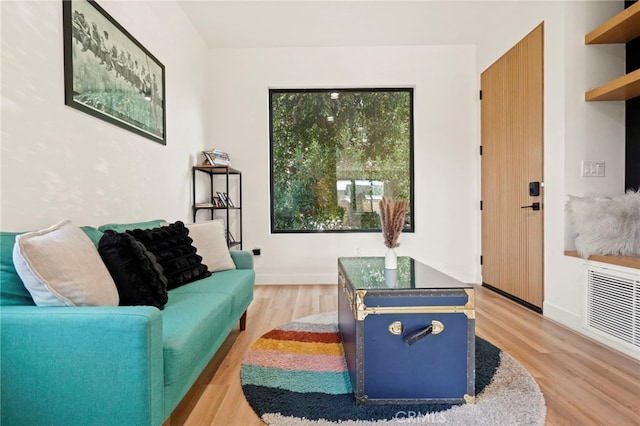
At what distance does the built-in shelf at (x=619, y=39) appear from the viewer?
2.10m

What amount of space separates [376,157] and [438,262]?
156cm

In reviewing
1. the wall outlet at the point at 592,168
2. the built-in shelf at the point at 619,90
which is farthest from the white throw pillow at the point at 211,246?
the built-in shelf at the point at 619,90

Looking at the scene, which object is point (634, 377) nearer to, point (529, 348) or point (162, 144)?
point (529, 348)

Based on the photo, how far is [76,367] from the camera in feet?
3.37

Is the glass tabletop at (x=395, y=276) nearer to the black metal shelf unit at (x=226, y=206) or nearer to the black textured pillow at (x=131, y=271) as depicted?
the black textured pillow at (x=131, y=271)

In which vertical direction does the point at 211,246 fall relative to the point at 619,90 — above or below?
below

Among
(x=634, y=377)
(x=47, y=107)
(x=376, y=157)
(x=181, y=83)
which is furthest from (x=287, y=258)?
(x=634, y=377)

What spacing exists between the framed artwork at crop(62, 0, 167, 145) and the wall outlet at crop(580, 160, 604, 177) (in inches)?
138

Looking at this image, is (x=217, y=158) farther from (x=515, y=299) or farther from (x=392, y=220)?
(x=515, y=299)

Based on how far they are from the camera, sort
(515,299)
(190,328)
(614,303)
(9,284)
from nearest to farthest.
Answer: (9,284) < (190,328) < (614,303) < (515,299)

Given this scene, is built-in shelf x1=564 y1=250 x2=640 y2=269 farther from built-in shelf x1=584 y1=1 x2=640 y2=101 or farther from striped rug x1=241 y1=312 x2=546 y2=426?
built-in shelf x1=584 y1=1 x2=640 y2=101

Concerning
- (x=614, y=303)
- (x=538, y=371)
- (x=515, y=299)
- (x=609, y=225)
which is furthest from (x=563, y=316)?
(x=538, y=371)

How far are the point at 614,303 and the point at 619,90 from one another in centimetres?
→ 150

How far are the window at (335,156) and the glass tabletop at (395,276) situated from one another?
6.37ft
